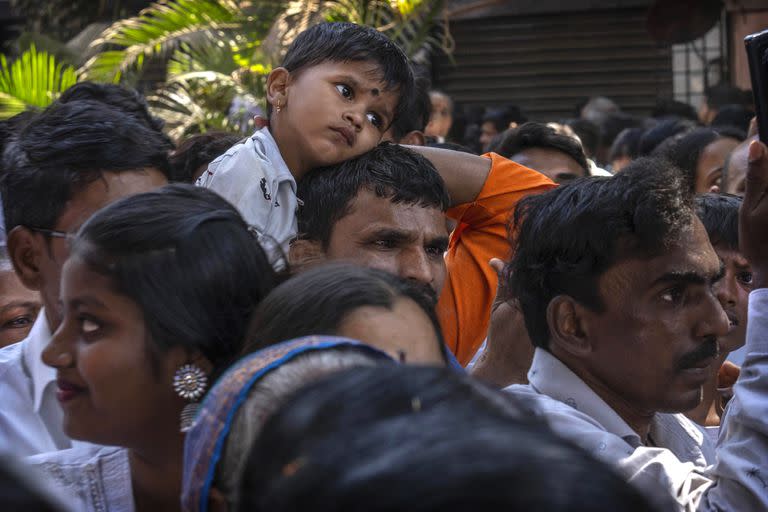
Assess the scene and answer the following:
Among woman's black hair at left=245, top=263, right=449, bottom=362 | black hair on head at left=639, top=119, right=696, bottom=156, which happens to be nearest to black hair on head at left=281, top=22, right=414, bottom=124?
woman's black hair at left=245, top=263, right=449, bottom=362

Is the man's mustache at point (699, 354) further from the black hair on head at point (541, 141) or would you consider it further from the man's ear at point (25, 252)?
the black hair on head at point (541, 141)

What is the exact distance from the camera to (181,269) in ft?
5.54

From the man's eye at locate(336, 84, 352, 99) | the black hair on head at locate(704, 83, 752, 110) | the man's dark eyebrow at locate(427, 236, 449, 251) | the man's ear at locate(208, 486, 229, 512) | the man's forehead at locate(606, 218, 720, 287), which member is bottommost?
the black hair on head at locate(704, 83, 752, 110)

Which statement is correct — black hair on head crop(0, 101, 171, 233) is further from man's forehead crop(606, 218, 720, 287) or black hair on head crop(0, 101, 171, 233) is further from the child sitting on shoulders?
man's forehead crop(606, 218, 720, 287)

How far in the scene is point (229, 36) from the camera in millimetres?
9672

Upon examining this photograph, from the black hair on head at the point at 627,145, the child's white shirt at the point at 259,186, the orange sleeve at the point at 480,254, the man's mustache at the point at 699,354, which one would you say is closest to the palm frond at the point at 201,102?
the black hair on head at the point at 627,145

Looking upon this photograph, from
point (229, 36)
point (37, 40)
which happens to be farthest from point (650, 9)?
point (37, 40)

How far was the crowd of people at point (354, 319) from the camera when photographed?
87cm

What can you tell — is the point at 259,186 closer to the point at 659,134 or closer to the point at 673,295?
the point at 673,295

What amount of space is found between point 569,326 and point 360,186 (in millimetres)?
810

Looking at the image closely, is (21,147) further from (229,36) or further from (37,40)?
(37,40)

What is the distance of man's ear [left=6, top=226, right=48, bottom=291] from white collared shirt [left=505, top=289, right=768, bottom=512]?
109cm

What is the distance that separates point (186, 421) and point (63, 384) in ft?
0.89

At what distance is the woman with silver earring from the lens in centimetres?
167
